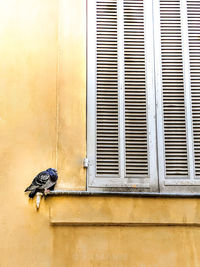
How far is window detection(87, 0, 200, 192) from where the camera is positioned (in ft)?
14.8

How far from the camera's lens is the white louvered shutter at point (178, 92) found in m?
4.52

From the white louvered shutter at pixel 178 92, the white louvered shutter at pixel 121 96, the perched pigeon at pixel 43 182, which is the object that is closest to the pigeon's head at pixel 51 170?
the perched pigeon at pixel 43 182

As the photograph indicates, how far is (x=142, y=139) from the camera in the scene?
459 cm

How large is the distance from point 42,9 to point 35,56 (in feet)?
1.86

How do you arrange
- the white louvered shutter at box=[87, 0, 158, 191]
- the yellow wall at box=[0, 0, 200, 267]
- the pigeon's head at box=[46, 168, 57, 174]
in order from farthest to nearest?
the white louvered shutter at box=[87, 0, 158, 191], the pigeon's head at box=[46, 168, 57, 174], the yellow wall at box=[0, 0, 200, 267]

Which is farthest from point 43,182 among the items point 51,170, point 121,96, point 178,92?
point 178,92

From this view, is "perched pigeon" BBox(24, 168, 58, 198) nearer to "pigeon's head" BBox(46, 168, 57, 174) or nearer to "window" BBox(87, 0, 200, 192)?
"pigeon's head" BBox(46, 168, 57, 174)

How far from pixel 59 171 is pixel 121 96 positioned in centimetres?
104

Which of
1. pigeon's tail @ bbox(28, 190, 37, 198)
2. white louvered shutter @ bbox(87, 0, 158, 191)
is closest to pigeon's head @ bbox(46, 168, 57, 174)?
pigeon's tail @ bbox(28, 190, 37, 198)

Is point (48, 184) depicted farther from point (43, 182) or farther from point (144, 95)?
point (144, 95)

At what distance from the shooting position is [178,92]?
4.73m

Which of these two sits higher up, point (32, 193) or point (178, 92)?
point (178, 92)

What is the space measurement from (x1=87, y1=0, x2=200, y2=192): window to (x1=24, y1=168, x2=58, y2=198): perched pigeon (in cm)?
38

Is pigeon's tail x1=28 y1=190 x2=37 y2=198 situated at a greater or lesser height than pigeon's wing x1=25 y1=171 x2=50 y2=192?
lesser
